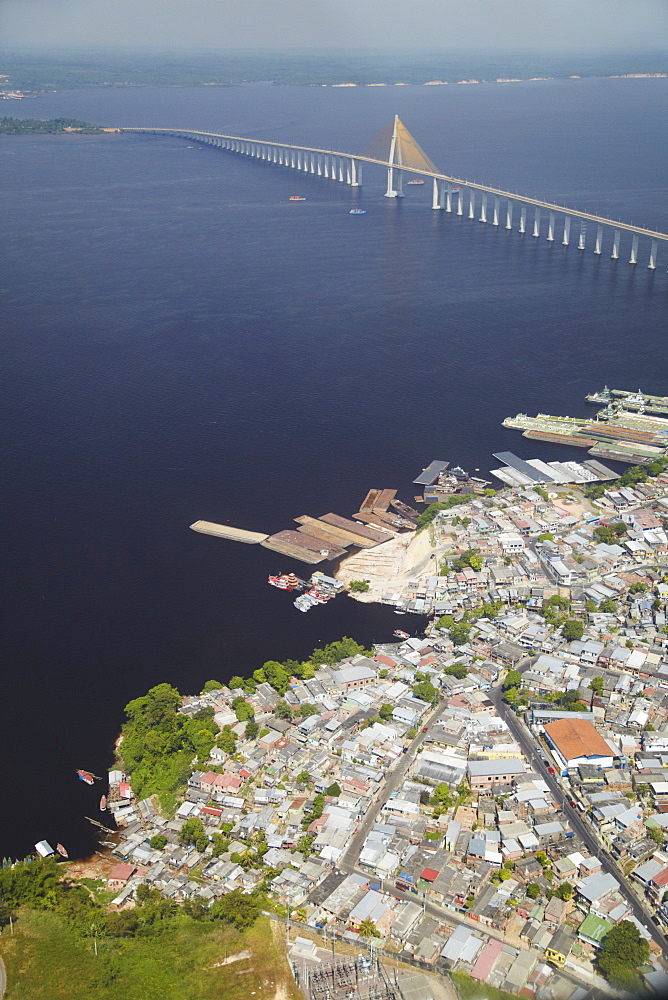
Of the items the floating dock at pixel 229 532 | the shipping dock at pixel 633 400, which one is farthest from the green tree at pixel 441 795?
the shipping dock at pixel 633 400

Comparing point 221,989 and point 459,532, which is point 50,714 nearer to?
point 221,989

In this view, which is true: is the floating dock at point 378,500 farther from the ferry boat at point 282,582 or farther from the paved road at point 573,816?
the paved road at point 573,816

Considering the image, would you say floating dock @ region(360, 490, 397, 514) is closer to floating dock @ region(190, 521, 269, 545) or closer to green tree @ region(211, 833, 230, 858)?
floating dock @ region(190, 521, 269, 545)

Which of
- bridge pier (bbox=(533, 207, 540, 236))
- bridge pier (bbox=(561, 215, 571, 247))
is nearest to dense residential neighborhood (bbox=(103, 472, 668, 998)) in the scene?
bridge pier (bbox=(561, 215, 571, 247))

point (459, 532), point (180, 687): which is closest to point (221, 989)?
point (180, 687)

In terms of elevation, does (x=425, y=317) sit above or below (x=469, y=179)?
below

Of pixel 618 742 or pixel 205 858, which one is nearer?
pixel 205 858

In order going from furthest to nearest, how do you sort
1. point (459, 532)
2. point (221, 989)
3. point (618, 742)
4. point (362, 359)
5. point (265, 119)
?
point (265, 119)
point (362, 359)
point (459, 532)
point (618, 742)
point (221, 989)
